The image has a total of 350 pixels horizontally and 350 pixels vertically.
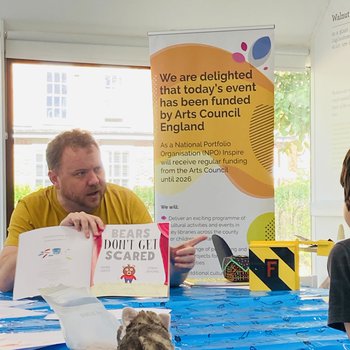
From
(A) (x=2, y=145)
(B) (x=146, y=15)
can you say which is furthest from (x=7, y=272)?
(B) (x=146, y=15)

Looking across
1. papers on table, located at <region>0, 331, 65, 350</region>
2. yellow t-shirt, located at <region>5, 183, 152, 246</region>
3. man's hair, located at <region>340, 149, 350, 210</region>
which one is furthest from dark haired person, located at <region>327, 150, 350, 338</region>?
yellow t-shirt, located at <region>5, 183, 152, 246</region>

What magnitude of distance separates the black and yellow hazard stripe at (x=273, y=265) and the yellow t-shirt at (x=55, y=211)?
26.6 inches

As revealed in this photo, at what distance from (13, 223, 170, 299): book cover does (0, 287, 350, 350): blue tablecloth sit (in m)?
0.06

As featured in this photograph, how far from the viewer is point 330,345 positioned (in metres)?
1.11

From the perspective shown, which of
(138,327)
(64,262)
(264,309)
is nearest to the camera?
(138,327)

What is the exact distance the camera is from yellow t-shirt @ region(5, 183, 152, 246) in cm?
233

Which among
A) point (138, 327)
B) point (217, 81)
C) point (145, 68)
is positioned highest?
point (145, 68)

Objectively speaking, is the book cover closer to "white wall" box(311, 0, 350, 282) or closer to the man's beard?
the man's beard

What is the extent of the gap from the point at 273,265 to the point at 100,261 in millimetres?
581

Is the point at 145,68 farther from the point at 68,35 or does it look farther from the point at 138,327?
the point at 138,327

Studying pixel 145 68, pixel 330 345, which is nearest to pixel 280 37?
pixel 145 68

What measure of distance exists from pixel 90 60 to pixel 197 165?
1.35 metres

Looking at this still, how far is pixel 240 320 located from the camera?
1388 mm

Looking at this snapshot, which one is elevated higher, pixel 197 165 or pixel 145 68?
pixel 145 68
